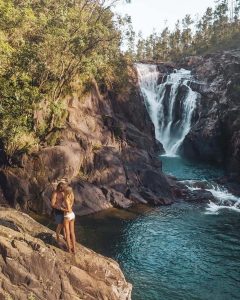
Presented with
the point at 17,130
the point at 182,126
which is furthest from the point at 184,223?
the point at 182,126

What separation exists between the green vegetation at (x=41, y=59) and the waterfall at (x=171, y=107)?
36.3 meters

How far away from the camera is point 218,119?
2825 inches

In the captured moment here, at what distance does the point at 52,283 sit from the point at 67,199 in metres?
3.37

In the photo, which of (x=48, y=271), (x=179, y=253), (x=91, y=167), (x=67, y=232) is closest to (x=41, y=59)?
(x=91, y=167)

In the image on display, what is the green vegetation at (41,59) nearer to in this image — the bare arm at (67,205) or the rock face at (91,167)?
the rock face at (91,167)

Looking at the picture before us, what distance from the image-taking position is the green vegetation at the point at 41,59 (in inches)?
1353

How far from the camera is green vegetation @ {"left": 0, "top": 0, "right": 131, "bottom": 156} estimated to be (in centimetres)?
3438

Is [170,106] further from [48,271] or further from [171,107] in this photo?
[48,271]

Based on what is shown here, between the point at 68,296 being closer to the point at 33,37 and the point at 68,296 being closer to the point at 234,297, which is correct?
the point at 234,297

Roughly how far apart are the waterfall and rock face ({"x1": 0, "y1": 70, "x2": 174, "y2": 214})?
25.0 meters

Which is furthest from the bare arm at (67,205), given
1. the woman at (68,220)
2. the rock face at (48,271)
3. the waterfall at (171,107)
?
the waterfall at (171,107)

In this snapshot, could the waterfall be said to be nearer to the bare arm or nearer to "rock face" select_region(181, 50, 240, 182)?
"rock face" select_region(181, 50, 240, 182)

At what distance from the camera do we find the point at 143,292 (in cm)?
2225

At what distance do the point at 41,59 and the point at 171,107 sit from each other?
47.4m
